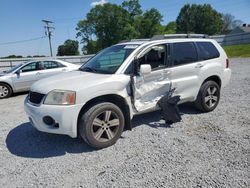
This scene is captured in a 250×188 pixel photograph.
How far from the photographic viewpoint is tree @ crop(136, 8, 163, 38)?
6397 cm

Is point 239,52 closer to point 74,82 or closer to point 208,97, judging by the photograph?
point 208,97

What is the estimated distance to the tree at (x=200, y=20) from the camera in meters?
71.9

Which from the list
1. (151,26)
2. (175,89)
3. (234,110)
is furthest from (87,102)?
(151,26)

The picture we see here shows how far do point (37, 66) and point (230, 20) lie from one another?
316ft

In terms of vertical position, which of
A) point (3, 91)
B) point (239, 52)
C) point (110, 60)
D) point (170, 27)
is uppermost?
point (170, 27)

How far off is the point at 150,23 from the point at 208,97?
61.3m

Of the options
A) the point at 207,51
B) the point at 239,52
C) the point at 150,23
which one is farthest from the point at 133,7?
the point at 207,51

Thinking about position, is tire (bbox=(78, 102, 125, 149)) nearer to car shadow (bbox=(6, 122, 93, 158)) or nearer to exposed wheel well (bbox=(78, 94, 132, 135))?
exposed wheel well (bbox=(78, 94, 132, 135))

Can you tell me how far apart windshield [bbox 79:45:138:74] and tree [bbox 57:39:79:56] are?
65.5 meters

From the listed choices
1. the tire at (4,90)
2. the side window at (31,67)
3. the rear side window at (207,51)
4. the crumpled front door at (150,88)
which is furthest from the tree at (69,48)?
the crumpled front door at (150,88)

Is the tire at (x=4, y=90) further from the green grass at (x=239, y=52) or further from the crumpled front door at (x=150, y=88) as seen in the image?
the green grass at (x=239, y=52)

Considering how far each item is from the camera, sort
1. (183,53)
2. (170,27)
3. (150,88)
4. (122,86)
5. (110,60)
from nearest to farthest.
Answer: (122,86) < (150,88) < (110,60) < (183,53) < (170,27)

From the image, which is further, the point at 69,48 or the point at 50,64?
the point at 69,48

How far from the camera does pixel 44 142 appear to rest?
447cm
